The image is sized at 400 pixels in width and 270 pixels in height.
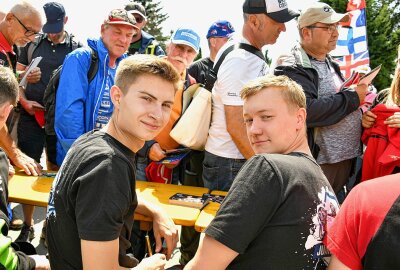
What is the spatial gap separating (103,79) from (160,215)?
164cm

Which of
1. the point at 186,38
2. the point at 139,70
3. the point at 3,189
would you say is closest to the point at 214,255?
the point at 139,70

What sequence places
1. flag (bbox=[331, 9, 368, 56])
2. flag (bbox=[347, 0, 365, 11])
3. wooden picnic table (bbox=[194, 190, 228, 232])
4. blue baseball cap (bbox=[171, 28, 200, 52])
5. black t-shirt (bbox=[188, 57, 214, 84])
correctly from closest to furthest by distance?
wooden picnic table (bbox=[194, 190, 228, 232]), blue baseball cap (bbox=[171, 28, 200, 52]), black t-shirt (bbox=[188, 57, 214, 84]), flag (bbox=[331, 9, 368, 56]), flag (bbox=[347, 0, 365, 11])

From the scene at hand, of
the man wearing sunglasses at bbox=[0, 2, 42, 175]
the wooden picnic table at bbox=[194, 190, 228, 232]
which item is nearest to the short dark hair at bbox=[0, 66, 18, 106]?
the wooden picnic table at bbox=[194, 190, 228, 232]

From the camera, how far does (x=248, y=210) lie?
1.31 m

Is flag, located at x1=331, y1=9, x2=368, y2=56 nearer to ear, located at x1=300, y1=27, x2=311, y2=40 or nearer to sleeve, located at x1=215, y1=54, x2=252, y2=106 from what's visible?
ear, located at x1=300, y1=27, x2=311, y2=40

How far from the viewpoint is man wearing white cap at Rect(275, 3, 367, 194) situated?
117 inches

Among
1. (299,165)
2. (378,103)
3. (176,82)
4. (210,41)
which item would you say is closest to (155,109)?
(176,82)

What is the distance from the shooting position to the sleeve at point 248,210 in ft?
4.29

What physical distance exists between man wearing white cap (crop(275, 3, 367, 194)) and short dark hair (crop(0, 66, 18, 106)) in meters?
1.88

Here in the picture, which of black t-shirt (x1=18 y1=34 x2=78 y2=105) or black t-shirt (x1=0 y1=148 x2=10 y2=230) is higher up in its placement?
black t-shirt (x1=18 y1=34 x2=78 y2=105)

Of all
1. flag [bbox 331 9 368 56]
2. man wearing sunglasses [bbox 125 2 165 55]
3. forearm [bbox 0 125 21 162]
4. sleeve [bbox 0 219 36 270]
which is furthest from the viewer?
flag [bbox 331 9 368 56]

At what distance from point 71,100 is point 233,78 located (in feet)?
4.52

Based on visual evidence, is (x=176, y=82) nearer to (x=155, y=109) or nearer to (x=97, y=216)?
(x=155, y=109)

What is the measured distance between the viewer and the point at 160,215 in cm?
218
